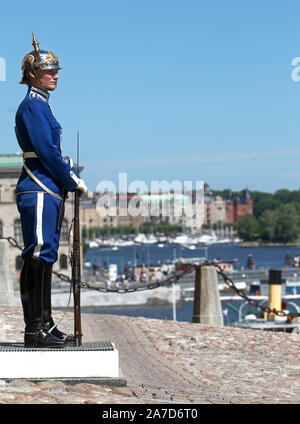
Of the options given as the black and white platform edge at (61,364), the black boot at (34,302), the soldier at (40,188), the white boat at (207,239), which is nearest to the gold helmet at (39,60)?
the soldier at (40,188)

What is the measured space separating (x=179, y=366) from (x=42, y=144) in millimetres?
2767

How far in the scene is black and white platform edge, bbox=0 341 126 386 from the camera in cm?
621

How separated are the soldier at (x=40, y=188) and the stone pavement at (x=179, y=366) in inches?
22.2

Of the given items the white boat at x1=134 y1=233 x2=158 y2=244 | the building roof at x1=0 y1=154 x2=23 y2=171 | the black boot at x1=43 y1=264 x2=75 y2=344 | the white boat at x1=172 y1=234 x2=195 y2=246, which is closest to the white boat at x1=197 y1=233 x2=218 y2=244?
the white boat at x1=172 y1=234 x2=195 y2=246

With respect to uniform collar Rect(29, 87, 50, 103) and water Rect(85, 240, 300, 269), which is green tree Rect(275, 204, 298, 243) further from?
uniform collar Rect(29, 87, 50, 103)

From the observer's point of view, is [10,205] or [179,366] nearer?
[179,366]

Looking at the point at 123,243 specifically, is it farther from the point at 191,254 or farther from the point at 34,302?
the point at 34,302

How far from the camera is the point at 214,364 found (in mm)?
8367

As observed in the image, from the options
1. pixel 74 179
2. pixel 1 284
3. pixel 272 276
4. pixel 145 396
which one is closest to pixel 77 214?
pixel 74 179

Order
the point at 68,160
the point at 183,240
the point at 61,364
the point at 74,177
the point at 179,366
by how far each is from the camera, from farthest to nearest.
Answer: the point at 183,240 → the point at 179,366 → the point at 68,160 → the point at 74,177 → the point at 61,364

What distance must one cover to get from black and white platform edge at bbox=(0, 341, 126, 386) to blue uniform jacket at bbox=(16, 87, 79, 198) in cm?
112

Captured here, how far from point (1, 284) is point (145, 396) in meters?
6.94

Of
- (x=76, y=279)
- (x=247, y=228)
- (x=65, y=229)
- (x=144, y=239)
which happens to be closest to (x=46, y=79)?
(x=76, y=279)

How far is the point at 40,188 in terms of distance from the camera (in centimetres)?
638
